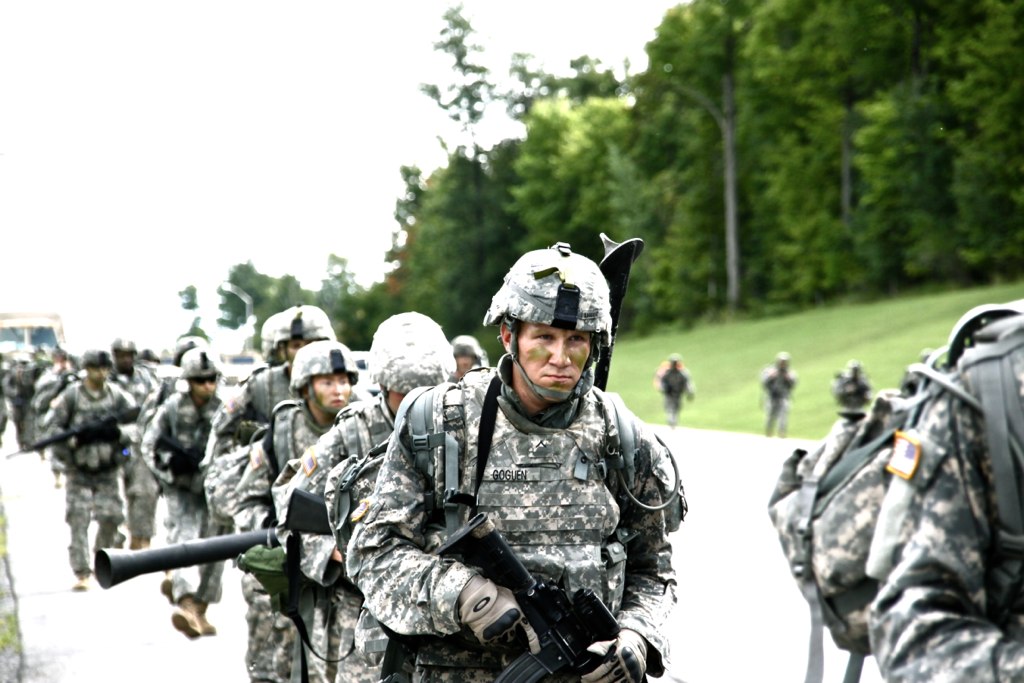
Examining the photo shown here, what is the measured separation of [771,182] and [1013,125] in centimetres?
1621

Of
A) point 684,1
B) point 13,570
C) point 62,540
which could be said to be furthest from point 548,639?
point 684,1

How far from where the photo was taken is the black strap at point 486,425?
3.67 metres

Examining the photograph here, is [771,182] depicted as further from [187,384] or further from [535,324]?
[535,324]

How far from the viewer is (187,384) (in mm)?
10406

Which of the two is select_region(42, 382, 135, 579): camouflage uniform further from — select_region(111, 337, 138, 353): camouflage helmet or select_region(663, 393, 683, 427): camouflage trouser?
select_region(663, 393, 683, 427): camouflage trouser

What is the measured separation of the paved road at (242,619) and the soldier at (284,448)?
1796 millimetres

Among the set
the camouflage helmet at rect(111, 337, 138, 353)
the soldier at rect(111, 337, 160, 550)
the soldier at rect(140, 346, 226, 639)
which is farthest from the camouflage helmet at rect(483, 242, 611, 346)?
the camouflage helmet at rect(111, 337, 138, 353)

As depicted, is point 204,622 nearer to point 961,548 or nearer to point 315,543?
point 315,543

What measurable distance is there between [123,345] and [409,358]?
8.75m

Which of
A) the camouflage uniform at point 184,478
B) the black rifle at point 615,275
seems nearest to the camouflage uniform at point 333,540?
the black rifle at point 615,275

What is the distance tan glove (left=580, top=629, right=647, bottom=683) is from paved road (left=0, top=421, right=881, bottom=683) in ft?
13.4

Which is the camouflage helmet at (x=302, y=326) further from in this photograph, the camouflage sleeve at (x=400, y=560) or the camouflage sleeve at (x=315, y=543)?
the camouflage sleeve at (x=400, y=560)

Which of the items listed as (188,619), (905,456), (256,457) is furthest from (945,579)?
(188,619)

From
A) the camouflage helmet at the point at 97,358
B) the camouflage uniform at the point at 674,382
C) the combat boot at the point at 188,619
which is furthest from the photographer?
the camouflage uniform at the point at 674,382
